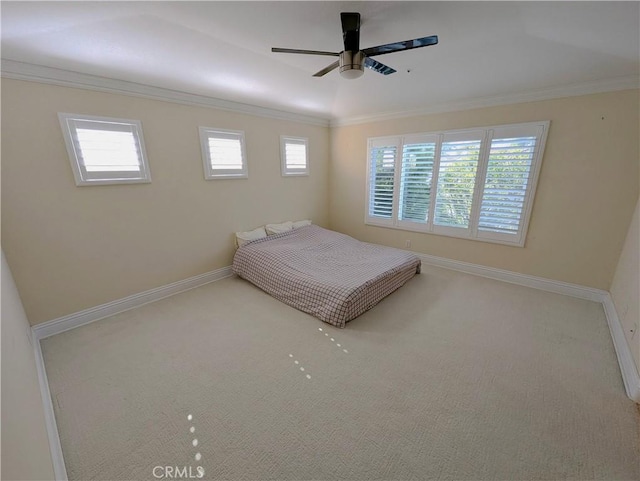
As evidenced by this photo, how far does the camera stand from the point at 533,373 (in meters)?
2.00

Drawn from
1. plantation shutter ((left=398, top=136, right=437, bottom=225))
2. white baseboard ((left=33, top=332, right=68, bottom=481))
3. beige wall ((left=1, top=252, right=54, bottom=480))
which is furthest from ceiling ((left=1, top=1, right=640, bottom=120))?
white baseboard ((left=33, top=332, right=68, bottom=481))

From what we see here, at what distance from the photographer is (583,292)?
3.13 meters

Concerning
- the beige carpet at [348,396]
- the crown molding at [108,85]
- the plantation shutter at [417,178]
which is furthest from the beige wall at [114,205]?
the plantation shutter at [417,178]

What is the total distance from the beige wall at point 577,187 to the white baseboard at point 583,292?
0.26ft

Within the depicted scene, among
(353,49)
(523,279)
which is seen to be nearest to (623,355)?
(523,279)

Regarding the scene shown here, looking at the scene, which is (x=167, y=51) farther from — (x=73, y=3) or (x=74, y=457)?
(x=74, y=457)

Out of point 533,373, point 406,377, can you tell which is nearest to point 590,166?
point 533,373

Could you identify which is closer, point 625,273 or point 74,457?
point 74,457

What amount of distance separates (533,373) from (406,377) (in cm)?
98

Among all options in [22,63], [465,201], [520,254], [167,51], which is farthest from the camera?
[465,201]

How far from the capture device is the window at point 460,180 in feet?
10.7

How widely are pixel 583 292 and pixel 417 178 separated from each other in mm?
2474

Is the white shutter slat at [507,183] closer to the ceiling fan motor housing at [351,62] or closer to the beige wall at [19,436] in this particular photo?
the ceiling fan motor housing at [351,62]

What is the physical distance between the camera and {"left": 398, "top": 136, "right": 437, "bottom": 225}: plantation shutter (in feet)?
13.0
